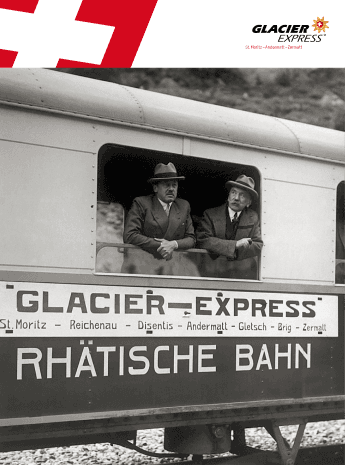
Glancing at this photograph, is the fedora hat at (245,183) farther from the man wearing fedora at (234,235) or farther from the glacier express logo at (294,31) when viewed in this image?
the glacier express logo at (294,31)

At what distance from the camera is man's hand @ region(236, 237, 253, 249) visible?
4828 millimetres

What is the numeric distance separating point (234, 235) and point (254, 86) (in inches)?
42.3

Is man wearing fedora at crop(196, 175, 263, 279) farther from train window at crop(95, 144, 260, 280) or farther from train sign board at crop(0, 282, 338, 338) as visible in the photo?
train sign board at crop(0, 282, 338, 338)

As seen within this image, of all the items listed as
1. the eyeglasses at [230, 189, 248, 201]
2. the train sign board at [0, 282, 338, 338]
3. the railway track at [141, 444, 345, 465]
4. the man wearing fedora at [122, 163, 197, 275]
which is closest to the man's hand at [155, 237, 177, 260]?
the man wearing fedora at [122, 163, 197, 275]

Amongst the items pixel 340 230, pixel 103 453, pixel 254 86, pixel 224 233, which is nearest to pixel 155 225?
pixel 224 233

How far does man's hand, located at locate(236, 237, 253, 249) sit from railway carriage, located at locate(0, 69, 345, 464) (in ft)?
0.47

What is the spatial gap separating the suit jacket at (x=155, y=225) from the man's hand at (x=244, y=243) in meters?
0.33

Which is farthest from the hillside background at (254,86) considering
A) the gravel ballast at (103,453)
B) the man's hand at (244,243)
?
the gravel ballast at (103,453)

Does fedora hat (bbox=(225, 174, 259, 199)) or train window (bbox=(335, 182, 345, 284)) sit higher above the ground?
fedora hat (bbox=(225, 174, 259, 199))

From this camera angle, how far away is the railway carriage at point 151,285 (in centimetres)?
408

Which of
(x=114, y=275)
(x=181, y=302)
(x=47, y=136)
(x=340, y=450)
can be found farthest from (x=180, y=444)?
(x=47, y=136)

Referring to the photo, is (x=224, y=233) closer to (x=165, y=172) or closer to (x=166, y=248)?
(x=166, y=248)

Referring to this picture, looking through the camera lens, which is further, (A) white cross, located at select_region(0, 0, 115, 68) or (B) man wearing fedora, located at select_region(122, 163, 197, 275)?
(B) man wearing fedora, located at select_region(122, 163, 197, 275)

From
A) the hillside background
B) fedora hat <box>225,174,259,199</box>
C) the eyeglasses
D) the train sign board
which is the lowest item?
the train sign board
